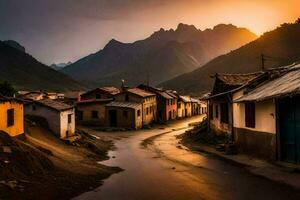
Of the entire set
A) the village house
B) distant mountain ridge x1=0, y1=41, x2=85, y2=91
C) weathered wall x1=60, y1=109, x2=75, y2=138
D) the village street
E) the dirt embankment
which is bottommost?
the village street

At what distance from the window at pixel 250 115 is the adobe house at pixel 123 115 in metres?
36.1

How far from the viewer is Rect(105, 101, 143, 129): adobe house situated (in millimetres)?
62406

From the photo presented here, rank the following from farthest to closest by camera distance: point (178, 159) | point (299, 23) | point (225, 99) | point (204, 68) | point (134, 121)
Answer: point (204, 68)
point (299, 23)
point (134, 121)
point (225, 99)
point (178, 159)

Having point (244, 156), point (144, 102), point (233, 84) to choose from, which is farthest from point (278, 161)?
point (144, 102)

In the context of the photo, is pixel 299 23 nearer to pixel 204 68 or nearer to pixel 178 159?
pixel 204 68

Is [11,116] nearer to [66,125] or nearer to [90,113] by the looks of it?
[66,125]

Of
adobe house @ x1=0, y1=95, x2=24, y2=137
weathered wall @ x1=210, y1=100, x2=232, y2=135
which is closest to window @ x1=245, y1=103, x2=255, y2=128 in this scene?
weathered wall @ x1=210, y1=100, x2=232, y2=135

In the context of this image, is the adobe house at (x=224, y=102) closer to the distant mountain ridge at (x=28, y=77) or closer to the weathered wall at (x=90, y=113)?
the weathered wall at (x=90, y=113)

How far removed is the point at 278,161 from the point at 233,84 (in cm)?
1274

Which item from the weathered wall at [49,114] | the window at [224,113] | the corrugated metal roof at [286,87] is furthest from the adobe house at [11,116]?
the window at [224,113]

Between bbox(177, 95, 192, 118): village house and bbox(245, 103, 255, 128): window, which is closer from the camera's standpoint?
bbox(245, 103, 255, 128): window

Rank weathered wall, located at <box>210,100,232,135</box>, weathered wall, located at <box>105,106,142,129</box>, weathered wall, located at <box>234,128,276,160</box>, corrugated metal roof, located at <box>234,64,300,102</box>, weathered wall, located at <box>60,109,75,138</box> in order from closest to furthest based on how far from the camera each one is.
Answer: corrugated metal roof, located at <box>234,64,300,102</box>, weathered wall, located at <box>234,128,276,160</box>, weathered wall, located at <box>210,100,232,135</box>, weathered wall, located at <box>60,109,75,138</box>, weathered wall, located at <box>105,106,142,129</box>

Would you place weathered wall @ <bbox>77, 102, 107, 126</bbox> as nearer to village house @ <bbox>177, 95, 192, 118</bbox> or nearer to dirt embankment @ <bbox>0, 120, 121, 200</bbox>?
village house @ <bbox>177, 95, 192, 118</bbox>

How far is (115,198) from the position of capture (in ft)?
51.6
